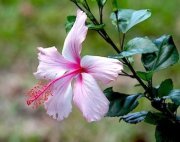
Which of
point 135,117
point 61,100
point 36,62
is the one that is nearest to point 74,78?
point 61,100

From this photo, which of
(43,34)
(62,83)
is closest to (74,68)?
(62,83)

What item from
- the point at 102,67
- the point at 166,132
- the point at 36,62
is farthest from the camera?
the point at 36,62

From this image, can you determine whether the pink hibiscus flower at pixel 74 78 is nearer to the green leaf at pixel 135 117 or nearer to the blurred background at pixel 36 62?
the green leaf at pixel 135 117

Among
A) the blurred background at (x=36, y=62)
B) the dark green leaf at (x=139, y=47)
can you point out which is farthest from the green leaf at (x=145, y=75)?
the blurred background at (x=36, y=62)

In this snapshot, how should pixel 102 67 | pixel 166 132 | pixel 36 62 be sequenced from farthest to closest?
pixel 36 62 < pixel 166 132 < pixel 102 67

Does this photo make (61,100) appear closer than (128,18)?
Yes

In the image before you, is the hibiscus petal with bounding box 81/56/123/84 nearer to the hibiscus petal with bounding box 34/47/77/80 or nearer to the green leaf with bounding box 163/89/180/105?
the hibiscus petal with bounding box 34/47/77/80

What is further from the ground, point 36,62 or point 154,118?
point 154,118

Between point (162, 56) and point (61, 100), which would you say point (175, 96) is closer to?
point (162, 56)

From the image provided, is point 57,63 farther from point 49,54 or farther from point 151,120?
point 151,120
